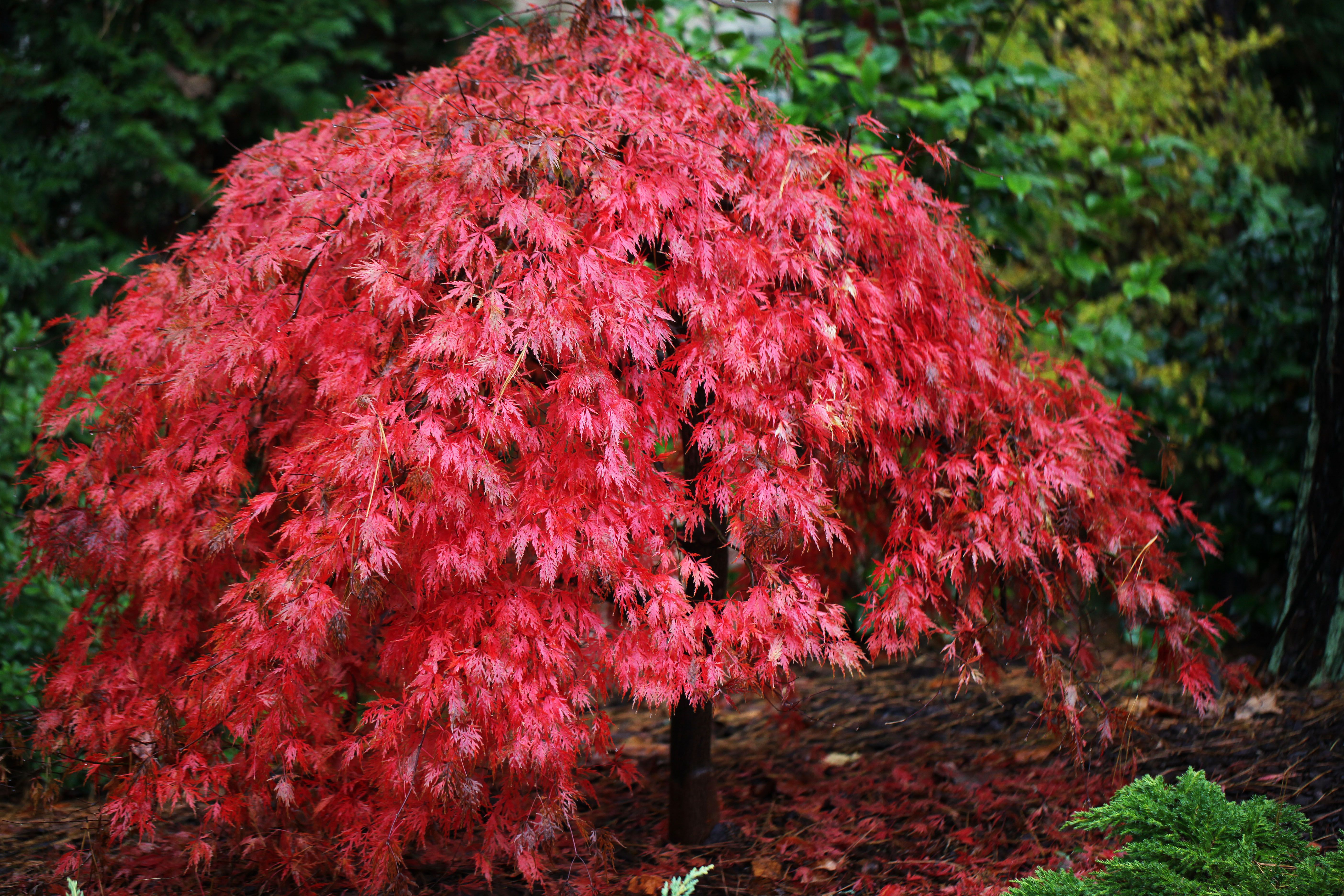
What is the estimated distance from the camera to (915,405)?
8.61 feet

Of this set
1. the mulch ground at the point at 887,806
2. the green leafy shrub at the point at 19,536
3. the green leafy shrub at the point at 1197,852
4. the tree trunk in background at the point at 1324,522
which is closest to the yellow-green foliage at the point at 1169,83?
the tree trunk in background at the point at 1324,522

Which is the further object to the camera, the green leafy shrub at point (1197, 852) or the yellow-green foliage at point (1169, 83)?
the yellow-green foliage at point (1169, 83)

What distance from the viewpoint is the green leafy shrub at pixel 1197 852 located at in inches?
82.3

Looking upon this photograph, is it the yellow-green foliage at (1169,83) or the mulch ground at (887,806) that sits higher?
the yellow-green foliage at (1169,83)

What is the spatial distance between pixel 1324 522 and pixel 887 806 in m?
2.04

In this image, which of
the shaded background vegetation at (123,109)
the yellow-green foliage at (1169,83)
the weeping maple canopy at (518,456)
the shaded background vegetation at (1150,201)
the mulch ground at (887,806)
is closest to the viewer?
the weeping maple canopy at (518,456)

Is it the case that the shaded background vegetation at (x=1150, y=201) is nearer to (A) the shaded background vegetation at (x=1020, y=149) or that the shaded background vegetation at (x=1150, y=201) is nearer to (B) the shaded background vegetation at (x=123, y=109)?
(A) the shaded background vegetation at (x=1020, y=149)

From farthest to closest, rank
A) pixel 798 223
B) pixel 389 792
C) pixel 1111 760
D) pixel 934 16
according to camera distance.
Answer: pixel 934 16
pixel 1111 760
pixel 798 223
pixel 389 792

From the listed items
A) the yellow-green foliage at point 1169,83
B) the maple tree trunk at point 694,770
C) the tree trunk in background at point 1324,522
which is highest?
the yellow-green foliage at point 1169,83

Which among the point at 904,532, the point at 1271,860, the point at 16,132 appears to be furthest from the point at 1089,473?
the point at 16,132

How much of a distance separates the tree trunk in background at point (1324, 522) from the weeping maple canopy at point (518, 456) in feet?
3.51

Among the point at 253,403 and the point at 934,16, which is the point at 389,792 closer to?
the point at 253,403

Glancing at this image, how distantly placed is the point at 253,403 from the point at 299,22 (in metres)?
5.13

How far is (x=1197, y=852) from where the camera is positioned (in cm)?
218
